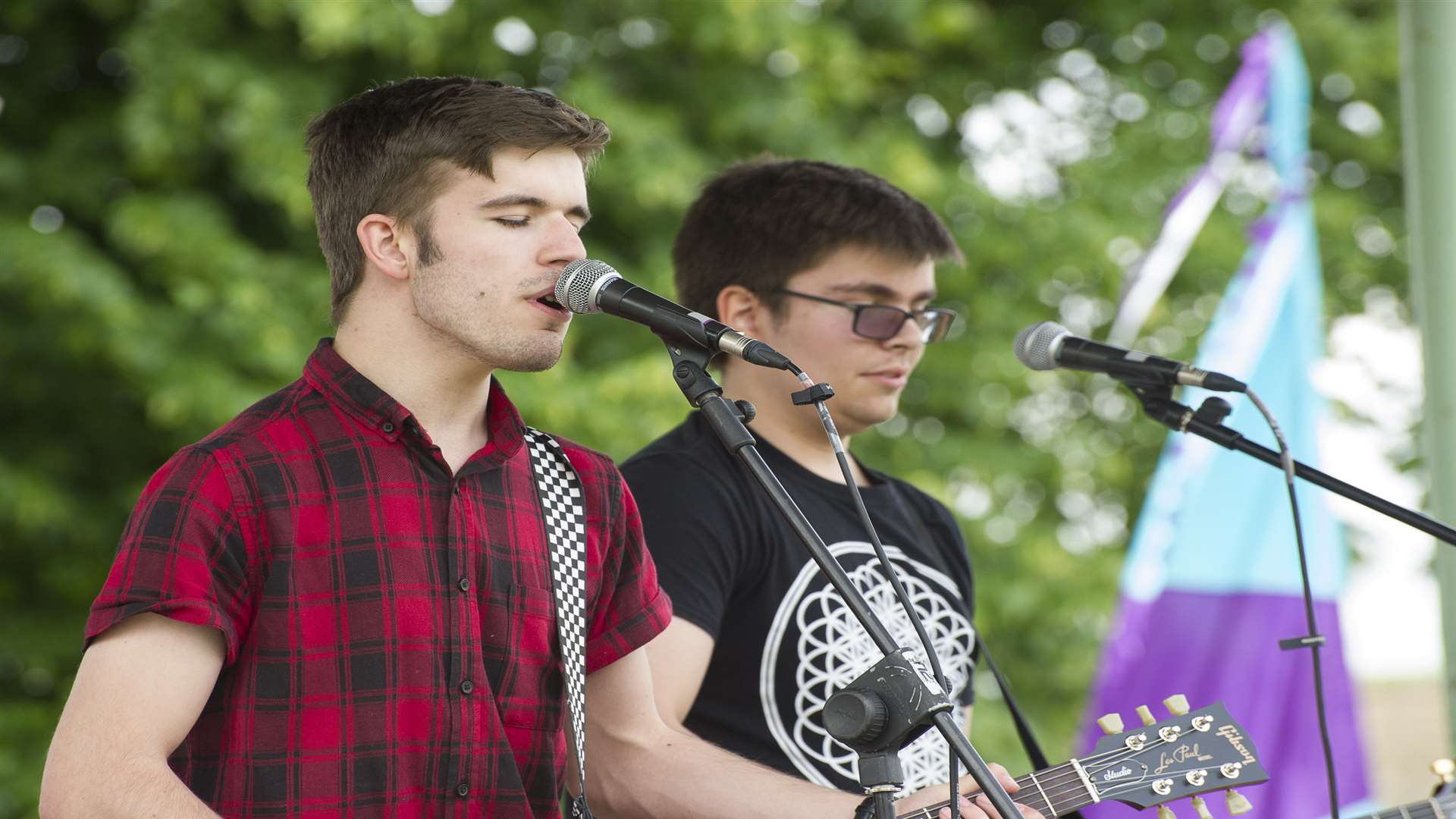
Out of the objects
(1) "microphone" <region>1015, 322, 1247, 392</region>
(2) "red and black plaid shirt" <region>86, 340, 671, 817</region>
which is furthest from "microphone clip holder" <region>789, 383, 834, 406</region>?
(1) "microphone" <region>1015, 322, 1247, 392</region>

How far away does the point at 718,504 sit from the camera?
3.16 meters

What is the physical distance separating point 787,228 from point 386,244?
132 cm

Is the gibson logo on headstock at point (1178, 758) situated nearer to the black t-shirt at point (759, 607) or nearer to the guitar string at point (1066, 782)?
the guitar string at point (1066, 782)

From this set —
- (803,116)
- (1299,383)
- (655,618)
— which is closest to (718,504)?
(655,618)

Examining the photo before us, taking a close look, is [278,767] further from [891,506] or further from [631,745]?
[891,506]

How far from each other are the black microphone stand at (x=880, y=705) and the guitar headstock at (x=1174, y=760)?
27.6 inches

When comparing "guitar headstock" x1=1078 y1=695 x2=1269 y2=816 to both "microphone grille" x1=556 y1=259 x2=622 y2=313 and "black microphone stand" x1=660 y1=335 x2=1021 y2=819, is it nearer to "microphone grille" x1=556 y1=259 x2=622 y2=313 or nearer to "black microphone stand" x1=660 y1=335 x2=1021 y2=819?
"black microphone stand" x1=660 y1=335 x2=1021 y2=819

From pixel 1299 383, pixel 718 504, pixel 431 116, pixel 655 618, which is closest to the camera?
pixel 431 116

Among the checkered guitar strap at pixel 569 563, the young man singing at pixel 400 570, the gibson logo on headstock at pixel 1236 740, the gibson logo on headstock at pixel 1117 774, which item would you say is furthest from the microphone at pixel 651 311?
the gibson logo on headstock at pixel 1236 740

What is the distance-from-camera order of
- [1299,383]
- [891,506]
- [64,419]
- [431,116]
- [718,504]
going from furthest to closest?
[64,419] < [1299,383] < [891,506] < [718,504] < [431,116]

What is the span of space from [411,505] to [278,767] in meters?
0.44

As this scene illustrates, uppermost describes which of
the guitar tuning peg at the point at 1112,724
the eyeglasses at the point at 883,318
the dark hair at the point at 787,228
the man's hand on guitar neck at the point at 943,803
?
the dark hair at the point at 787,228

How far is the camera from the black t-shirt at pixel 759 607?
3.08 m

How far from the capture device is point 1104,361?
280 centimetres
